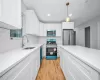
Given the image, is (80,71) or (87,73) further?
(80,71)

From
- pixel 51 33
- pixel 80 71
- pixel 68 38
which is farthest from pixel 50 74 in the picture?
pixel 51 33

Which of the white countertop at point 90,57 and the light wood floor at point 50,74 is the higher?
the white countertop at point 90,57

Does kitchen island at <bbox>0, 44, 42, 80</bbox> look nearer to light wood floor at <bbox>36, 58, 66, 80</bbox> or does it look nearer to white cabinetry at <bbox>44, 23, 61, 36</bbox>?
light wood floor at <bbox>36, 58, 66, 80</bbox>

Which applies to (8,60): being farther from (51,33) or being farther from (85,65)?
(51,33)

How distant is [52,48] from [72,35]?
1540 millimetres

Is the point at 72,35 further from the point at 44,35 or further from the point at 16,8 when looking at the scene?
the point at 16,8

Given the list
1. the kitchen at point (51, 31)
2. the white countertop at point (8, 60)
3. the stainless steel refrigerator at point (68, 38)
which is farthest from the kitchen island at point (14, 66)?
the stainless steel refrigerator at point (68, 38)

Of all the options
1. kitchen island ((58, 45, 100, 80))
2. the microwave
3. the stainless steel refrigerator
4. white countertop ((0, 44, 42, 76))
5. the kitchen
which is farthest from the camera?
the microwave

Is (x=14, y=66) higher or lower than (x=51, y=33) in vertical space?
lower

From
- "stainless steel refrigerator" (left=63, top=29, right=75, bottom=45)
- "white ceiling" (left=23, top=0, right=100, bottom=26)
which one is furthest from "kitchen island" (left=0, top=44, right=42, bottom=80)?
"stainless steel refrigerator" (left=63, top=29, right=75, bottom=45)

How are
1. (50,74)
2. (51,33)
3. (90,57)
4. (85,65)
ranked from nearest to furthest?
1. (85,65)
2. (90,57)
3. (50,74)
4. (51,33)

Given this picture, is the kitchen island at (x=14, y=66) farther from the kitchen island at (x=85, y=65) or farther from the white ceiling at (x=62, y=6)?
the white ceiling at (x=62, y=6)

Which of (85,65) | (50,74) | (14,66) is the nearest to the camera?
(14,66)

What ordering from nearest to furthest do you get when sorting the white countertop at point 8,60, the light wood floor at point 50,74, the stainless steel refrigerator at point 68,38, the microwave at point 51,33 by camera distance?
1. the white countertop at point 8,60
2. the light wood floor at point 50,74
3. the stainless steel refrigerator at point 68,38
4. the microwave at point 51,33
